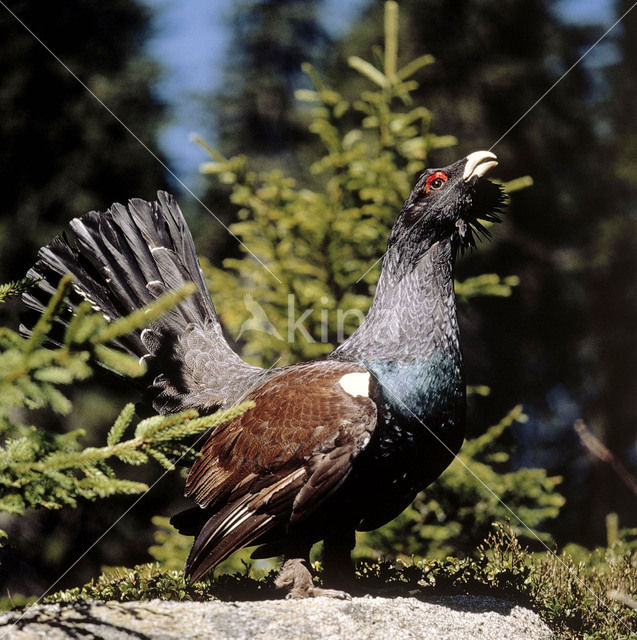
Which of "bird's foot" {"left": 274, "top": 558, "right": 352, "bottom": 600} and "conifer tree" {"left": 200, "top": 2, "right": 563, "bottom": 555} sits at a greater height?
"conifer tree" {"left": 200, "top": 2, "right": 563, "bottom": 555}

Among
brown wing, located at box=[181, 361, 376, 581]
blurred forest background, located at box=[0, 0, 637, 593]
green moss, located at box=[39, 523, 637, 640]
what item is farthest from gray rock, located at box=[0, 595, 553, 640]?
blurred forest background, located at box=[0, 0, 637, 593]

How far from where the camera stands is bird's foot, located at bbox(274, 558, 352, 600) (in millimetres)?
3098

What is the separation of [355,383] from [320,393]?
162 millimetres

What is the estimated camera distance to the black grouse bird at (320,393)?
3094 mm

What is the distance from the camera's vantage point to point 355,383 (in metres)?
3.18

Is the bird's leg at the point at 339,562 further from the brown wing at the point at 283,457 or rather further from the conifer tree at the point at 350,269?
the conifer tree at the point at 350,269

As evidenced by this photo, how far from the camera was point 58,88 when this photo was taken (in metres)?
7.00

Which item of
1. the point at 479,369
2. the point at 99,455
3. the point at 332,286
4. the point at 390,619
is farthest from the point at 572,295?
the point at 99,455

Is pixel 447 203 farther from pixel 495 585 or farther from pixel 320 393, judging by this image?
pixel 495 585

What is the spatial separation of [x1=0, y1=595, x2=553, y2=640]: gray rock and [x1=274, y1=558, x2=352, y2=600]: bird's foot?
0.37 ft

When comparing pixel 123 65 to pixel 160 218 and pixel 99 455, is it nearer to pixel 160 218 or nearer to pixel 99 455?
pixel 160 218

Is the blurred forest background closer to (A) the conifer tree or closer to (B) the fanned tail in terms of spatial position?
(A) the conifer tree

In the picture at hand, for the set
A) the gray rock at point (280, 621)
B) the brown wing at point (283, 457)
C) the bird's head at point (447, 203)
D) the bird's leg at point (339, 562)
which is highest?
the bird's head at point (447, 203)

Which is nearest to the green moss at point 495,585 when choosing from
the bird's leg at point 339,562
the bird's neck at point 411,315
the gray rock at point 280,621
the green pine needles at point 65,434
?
the bird's leg at point 339,562
